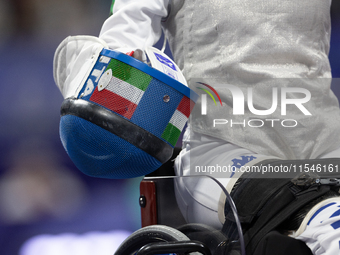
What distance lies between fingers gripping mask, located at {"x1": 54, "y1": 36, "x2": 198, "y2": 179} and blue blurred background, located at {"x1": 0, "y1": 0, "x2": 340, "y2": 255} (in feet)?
4.57

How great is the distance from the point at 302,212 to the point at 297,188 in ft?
0.13

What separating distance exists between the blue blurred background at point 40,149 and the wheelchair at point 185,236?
1.29 metres

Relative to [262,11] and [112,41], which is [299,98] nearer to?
[262,11]

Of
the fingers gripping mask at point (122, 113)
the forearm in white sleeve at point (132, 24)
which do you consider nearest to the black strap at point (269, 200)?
the fingers gripping mask at point (122, 113)

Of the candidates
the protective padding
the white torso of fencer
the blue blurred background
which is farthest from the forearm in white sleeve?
the blue blurred background

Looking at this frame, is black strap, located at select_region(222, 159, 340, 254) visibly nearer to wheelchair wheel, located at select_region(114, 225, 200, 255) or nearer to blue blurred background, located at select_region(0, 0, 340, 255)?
wheelchair wheel, located at select_region(114, 225, 200, 255)


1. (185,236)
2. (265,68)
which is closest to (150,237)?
(185,236)

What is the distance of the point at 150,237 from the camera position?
0.63m

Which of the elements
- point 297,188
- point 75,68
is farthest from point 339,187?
point 75,68

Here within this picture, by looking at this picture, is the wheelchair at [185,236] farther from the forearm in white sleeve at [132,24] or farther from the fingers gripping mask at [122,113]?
the forearm in white sleeve at [132,24]

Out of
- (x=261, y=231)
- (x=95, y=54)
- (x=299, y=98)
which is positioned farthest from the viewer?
(x=299, y=98)

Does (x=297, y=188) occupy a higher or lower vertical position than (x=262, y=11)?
lower

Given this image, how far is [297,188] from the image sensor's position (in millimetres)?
586

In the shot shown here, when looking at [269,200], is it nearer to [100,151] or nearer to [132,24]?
[100,151]
